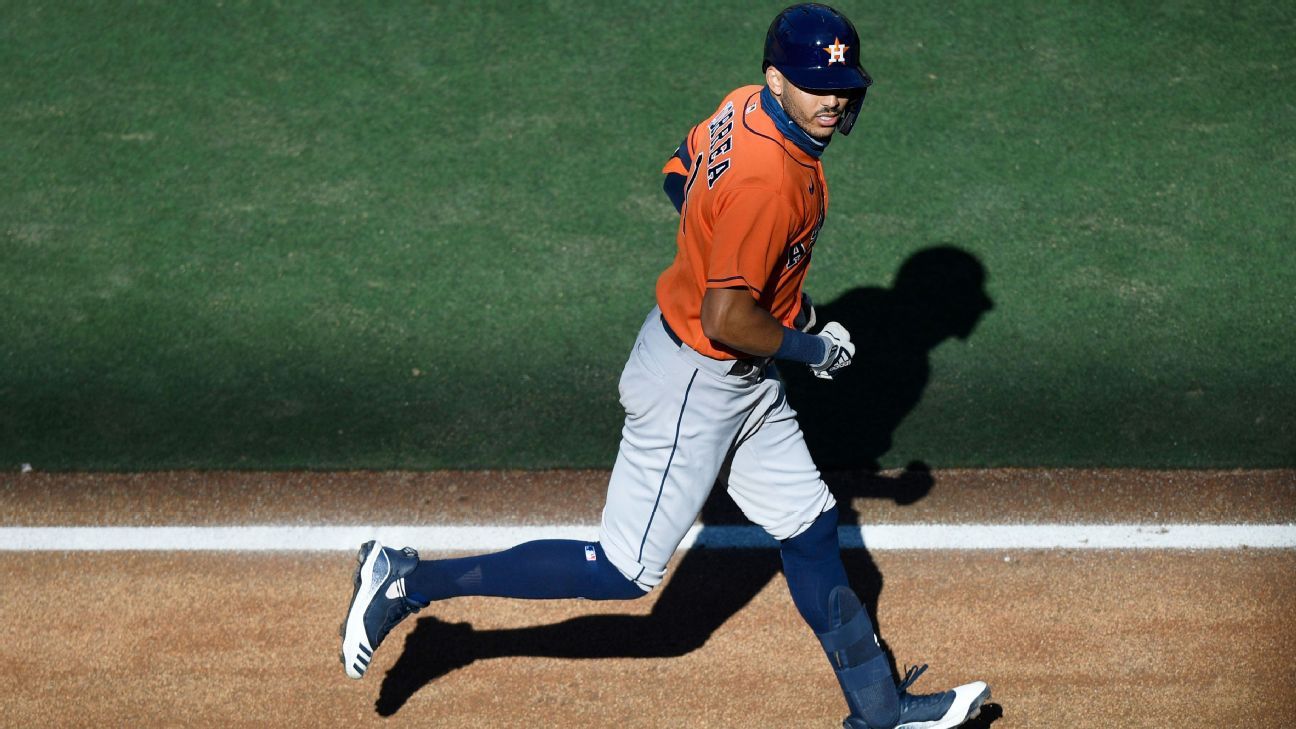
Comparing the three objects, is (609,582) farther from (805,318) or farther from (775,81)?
(775,81)

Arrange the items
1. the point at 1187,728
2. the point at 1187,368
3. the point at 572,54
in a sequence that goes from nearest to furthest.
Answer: the point at 1187,728 → the point at 1187,368 → the point at 572,54

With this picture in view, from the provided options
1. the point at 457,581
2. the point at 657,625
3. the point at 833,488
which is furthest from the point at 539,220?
the point at 457,581

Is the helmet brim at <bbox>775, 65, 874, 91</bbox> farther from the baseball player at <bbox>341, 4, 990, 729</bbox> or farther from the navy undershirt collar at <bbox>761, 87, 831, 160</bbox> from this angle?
the navy undershirt collar at <bbox>761, 87, 831, 160</bbox>

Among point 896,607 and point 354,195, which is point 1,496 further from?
point 896,607

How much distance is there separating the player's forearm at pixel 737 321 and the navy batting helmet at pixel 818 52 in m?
0.65

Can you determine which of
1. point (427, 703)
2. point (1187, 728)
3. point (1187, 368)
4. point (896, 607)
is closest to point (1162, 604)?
point (1187, 728)

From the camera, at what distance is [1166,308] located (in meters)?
6.25

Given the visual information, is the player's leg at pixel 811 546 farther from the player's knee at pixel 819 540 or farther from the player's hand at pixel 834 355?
the player's hand at pixel 834 355

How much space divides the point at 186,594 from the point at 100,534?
586 millimetres

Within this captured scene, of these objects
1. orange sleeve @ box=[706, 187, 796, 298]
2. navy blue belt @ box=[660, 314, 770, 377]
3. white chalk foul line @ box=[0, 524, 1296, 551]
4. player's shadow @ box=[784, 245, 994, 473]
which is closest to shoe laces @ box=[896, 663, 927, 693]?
white chalk foul line @ box=[0, 524, 1296, 551]

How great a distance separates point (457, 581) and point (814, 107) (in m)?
1.94

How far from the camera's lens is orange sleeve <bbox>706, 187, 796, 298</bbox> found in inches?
142

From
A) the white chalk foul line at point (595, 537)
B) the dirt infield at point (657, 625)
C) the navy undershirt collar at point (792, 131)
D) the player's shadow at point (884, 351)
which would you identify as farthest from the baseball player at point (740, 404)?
the player's shadow at point (884, 351)

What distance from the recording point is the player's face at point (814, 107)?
3.71 metres
